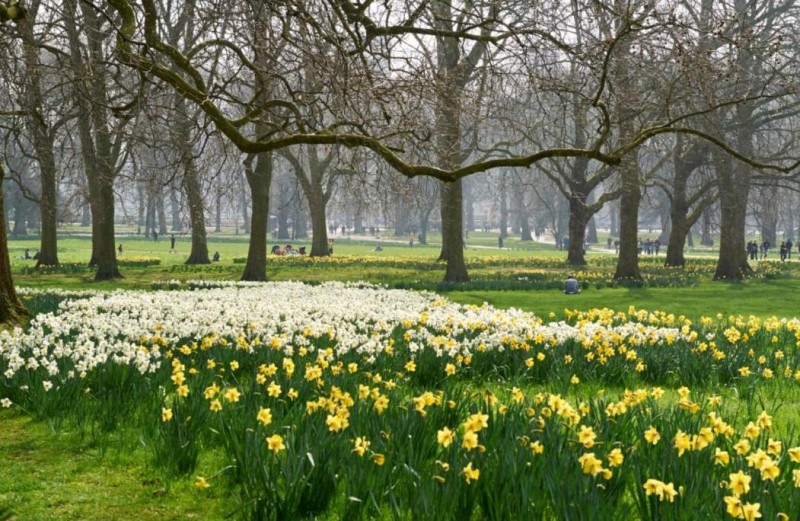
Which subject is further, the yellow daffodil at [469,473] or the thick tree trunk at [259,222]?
the thick tree trunk at [259,222]

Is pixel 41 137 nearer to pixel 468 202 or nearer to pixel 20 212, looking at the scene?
pixel 20 212

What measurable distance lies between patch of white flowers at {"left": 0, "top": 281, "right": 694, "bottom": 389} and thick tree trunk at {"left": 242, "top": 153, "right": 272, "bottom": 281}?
834 centimetres

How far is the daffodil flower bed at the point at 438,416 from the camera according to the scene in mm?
3195

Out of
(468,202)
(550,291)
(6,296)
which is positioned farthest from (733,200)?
(468,202)

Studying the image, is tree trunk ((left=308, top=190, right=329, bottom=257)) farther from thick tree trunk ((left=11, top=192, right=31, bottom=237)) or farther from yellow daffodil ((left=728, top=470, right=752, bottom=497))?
yellow daffodil ((left=728, top=470, right=752, bottom=497))

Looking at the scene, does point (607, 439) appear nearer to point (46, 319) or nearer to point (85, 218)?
point (46, 319)

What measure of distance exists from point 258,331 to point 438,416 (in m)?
3.71

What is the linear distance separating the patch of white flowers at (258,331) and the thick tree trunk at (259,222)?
8.34 m

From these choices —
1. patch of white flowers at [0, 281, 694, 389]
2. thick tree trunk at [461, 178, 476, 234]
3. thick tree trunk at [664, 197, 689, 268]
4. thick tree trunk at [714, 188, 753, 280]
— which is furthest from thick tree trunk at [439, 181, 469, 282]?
thick tree trunk at [461, 178, 476, 234]

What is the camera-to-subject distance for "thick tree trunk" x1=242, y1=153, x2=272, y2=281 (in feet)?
64.2

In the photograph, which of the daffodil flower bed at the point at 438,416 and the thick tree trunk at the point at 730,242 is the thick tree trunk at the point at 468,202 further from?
the daffodil flower bed at the point at 438,416

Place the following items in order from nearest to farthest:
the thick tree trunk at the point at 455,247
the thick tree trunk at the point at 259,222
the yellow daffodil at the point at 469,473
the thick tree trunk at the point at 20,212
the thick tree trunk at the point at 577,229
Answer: the yellow daffodil at the point at 469,473 → the thick tree trunk at the point at 259,222 → the thick tree trunk at the point at 455,247 → the thick tree trunk at the point at 577,229 → the thick tree trunk at the point at 20,212

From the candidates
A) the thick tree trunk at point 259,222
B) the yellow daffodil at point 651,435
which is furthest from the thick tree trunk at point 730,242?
the yellow daffodil at point 651,435

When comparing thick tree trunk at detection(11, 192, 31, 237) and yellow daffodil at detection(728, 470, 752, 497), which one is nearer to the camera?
yellow daffodil at detection(728, 470, 752, 497)
